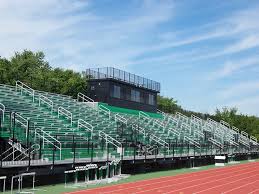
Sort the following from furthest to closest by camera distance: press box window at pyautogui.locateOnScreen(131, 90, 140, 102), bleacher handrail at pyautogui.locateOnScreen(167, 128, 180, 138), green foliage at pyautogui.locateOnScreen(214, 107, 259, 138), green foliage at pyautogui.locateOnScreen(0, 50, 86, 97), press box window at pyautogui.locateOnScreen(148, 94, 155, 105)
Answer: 1. green foliage at pyautogui.locateOnScreen(214, 107, 259, 138)
2. green foliage at pyautogui.locateOnScreen(0, 50, 86, 97)
3. press box window at pyautogui.locateOnScreen(148, 94, 155, 105)
4. press box window at pyautogui.locateOnScreen(131, 90, 140, 102)
5. bleacher handrail at pyautogui.locateOnScreen(167, 128, 180, 138)

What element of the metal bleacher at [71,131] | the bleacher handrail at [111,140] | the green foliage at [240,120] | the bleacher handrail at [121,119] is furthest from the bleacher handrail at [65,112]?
the green foliage at [240,120]

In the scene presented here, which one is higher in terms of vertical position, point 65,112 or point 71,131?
point 65,112

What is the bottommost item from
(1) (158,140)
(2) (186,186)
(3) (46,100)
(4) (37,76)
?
(2) (186,186)

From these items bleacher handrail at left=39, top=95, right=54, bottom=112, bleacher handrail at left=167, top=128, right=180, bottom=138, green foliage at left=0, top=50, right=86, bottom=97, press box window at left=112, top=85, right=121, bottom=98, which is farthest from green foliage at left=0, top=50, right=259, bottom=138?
bleacher handrail at left=39, top=95, right=54, bottom=112

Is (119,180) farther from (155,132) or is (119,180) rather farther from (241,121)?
(241,121)

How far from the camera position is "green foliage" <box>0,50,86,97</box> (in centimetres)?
5125

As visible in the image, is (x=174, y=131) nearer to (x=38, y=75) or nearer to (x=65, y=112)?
(x=65, y=112)

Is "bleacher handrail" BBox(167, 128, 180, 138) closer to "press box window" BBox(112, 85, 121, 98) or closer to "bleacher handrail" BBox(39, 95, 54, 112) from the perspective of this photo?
"press box window" BBox(112, 85, 121, 98)

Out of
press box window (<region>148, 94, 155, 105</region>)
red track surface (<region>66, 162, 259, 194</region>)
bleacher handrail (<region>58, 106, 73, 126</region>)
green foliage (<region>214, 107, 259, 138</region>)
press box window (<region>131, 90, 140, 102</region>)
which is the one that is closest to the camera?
red track surface (<region>66, 162, 259, 194</region>)

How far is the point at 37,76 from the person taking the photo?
53281mm

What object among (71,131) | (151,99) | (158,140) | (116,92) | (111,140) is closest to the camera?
(71,131)

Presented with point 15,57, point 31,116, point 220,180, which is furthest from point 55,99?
point 15,57

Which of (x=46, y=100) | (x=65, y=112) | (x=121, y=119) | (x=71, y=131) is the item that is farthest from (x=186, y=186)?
(x=121, y=119)

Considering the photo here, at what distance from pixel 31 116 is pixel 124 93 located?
19390 millimetres
